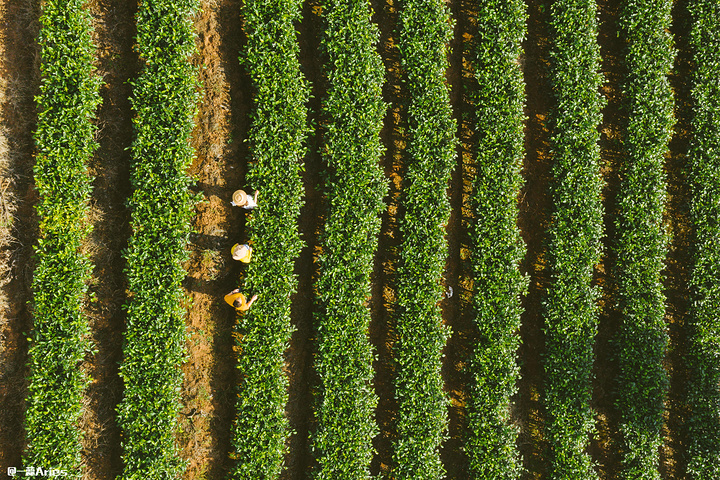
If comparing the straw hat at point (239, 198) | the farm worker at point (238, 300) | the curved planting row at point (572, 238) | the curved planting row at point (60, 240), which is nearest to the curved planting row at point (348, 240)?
the farm worker at point (238, 300)

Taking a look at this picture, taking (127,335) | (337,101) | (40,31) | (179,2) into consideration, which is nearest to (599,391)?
(337,101)

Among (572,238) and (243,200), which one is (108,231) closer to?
(243,200)

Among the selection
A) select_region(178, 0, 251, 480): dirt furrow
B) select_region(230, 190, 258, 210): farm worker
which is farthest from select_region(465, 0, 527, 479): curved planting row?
select_region(178, 0, 251, 480): dirt furrow

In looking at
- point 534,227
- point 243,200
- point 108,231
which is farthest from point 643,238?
point 108,231

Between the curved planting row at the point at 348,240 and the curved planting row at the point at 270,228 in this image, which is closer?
the curved planting row at the point at 270,228

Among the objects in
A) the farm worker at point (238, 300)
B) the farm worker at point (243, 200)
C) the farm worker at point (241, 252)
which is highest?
the farm worker at point (243, 200)

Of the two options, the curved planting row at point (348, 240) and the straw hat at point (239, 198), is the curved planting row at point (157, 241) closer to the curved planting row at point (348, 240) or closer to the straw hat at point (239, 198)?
the straw hat at point (239, 198)
